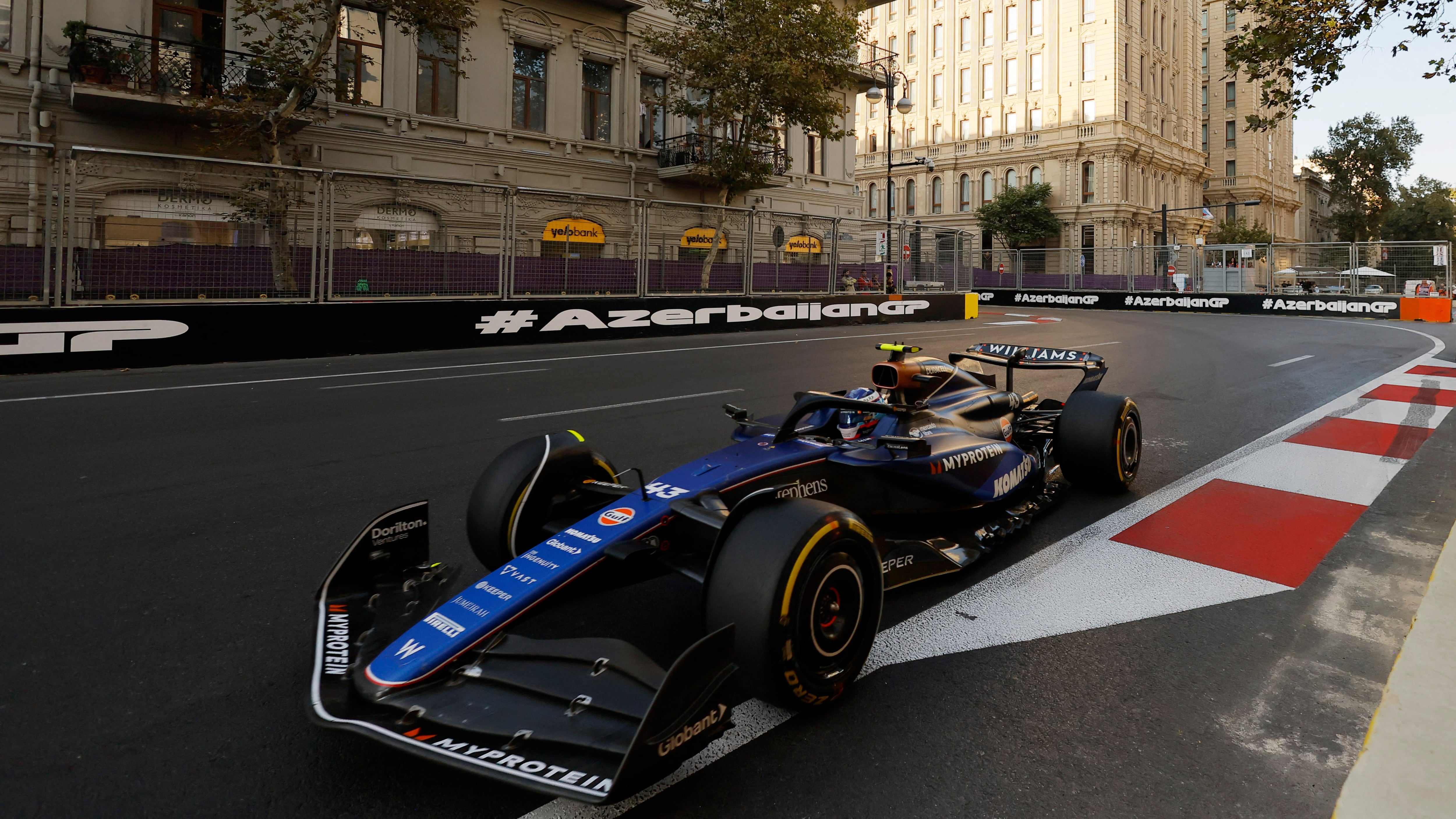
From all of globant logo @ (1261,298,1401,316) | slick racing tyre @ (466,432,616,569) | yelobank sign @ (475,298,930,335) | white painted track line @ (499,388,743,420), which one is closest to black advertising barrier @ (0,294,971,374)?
yelobank sign @ (475,298,930,335)

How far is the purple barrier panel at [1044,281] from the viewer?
37719mm

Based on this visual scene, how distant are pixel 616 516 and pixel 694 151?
2661 cm

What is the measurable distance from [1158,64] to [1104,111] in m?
9.91

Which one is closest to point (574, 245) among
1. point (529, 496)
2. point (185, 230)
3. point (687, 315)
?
point (687, 315)

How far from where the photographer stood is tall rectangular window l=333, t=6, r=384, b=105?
851 inches

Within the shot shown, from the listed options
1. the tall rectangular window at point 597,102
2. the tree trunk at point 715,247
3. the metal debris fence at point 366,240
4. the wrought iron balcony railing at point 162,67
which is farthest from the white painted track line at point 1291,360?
the tall rectangular window at point 597,102

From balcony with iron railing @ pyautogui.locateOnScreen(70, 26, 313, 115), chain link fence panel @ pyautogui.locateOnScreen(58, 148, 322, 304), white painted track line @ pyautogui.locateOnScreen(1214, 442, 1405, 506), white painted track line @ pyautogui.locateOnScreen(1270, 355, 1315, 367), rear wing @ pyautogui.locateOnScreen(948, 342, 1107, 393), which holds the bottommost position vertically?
white painted track line @ pyautogui.locateOnScreen(1214, 442, 1405, 506)

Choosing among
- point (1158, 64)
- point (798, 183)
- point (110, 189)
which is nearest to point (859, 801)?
point (110, 189)

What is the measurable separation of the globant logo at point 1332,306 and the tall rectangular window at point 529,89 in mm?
24874

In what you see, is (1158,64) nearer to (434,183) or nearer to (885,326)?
(885,326)

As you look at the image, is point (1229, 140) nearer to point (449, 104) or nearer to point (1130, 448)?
point (449, 104)

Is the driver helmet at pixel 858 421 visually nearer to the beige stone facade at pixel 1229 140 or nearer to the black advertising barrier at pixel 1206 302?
the black advertising barrier at pixel 1206 302

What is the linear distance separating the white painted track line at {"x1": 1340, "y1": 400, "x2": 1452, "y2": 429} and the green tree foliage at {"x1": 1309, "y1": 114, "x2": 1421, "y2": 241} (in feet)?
279

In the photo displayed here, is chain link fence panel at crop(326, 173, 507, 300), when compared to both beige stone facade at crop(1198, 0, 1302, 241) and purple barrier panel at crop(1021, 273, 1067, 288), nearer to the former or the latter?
purple barrier panel at crop(1021, 273, 1067, 288)
